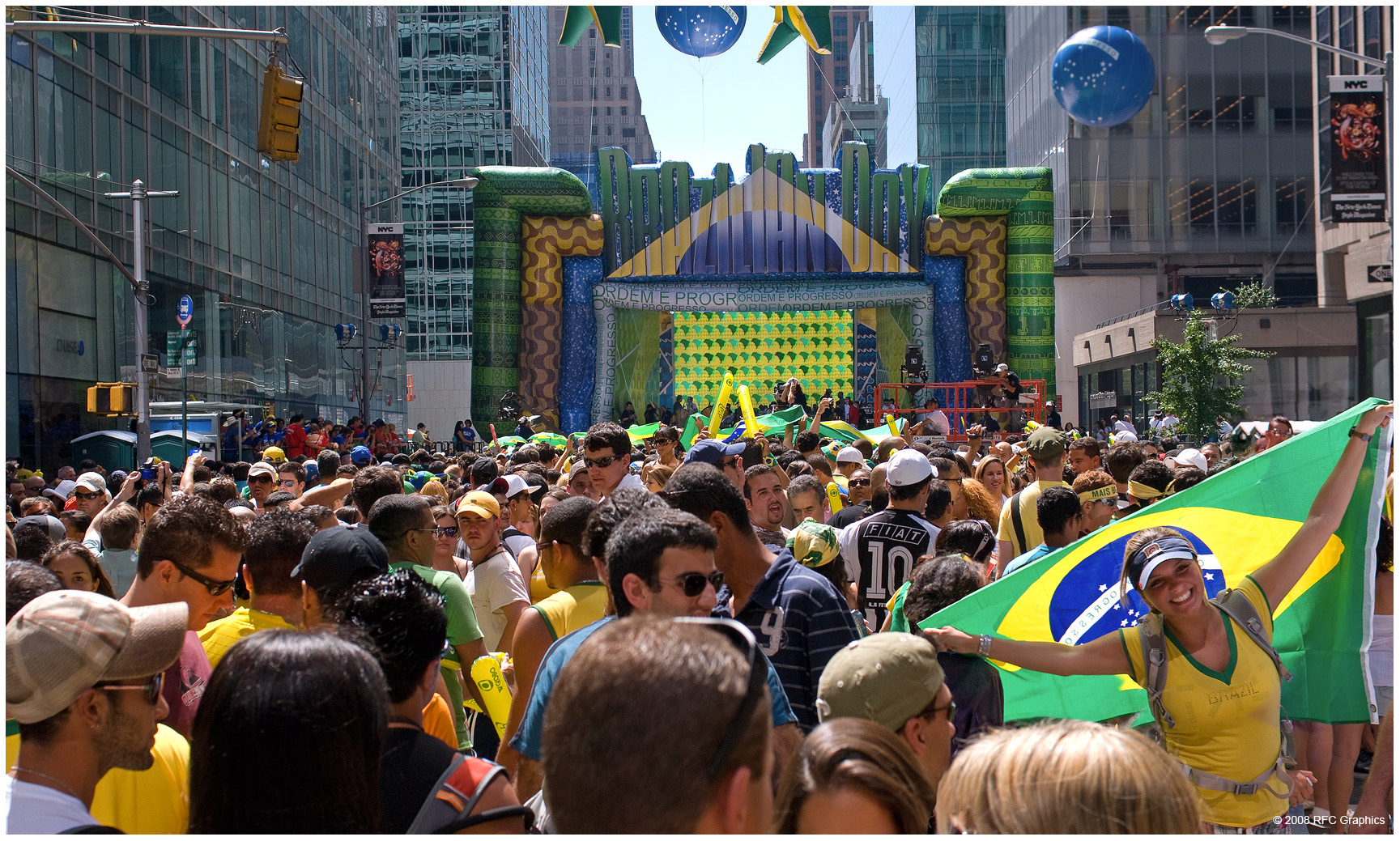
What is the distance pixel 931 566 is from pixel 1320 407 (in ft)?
128

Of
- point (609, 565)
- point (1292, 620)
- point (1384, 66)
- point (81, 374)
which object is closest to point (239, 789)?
point (609, 565)

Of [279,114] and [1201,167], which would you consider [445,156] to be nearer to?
[1201,167]

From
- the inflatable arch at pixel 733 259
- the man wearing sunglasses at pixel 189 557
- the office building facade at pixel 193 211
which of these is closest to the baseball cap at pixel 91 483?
the man wearing sunglasses at pixel 189 557

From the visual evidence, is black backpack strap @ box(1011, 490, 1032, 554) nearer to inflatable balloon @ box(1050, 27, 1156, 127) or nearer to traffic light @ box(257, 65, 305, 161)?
traffic light @ box(257, 65, 305, 161)

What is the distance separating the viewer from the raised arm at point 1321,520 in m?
4.09

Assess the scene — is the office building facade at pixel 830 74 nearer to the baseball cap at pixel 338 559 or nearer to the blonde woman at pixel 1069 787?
the baseball cap at pixel 338 559

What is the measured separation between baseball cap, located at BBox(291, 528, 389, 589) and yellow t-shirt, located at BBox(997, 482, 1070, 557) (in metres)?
4.01

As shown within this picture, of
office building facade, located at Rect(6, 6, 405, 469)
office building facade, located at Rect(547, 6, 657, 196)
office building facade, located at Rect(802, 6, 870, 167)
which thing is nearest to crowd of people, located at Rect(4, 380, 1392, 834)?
office building facade, located at Rect(6, 6, 405, 469)

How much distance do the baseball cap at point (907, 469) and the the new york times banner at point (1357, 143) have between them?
510 inches

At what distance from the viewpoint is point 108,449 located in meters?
23.7

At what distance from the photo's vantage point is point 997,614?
4258 mm

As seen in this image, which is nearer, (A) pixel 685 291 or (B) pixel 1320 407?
(A) pixel 685 291

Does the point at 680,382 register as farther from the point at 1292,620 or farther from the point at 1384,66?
the point at 1292,620

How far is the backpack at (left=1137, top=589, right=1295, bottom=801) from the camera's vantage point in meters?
3.78
